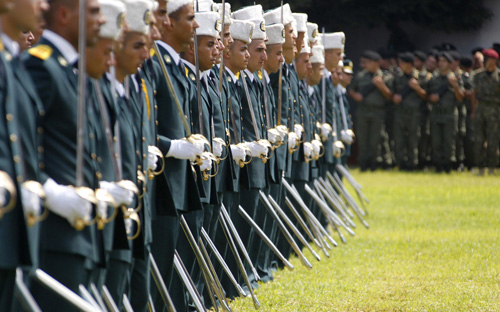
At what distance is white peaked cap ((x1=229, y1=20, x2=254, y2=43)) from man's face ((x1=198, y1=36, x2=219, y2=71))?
3.29 feet

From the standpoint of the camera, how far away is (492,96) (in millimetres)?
17578

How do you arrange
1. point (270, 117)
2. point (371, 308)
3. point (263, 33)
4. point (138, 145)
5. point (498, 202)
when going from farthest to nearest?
point (498, 202), point (270, 117), point (263, 33), point (371, 308), point (138, 145)

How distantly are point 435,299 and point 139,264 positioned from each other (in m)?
2.97

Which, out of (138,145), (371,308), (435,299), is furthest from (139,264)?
(435,299)

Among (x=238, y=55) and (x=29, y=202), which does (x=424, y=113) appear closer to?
(x=238, y=55)

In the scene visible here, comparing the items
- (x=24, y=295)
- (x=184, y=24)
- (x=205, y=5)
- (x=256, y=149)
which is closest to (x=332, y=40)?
(x=256, y=149)

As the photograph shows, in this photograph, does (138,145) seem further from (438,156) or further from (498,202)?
(438,156)

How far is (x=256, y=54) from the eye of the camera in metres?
7.43

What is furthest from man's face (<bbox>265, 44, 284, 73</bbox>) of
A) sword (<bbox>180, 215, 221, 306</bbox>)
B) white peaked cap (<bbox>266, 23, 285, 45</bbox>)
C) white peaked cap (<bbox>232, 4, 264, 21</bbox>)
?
sword (<bbox>180, 215, 221, 306</bbox>)

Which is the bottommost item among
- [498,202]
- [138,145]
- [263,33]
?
[498,202]

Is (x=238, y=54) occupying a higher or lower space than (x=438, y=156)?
higher

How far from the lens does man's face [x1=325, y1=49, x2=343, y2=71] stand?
459 inches

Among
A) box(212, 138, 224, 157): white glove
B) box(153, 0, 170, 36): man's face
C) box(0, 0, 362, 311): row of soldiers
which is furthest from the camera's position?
box(212, 138, 224, 157): white glove

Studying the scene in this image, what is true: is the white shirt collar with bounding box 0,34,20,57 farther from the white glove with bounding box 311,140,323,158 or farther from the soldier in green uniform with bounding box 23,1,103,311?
the white glove with bounding box 311,140,323,158
